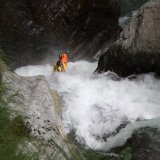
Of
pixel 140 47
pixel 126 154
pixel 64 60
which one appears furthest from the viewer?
pixel 64 60

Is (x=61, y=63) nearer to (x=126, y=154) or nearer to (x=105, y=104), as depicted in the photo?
(x=105, y=104)

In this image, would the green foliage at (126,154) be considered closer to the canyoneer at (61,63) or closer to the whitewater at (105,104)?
the whitewater at (105,104)

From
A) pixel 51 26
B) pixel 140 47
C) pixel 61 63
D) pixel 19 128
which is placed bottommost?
pixel 19 128

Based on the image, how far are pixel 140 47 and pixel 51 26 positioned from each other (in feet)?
8.91

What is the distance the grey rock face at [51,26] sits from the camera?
979 centimetres

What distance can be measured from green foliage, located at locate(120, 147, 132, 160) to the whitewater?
40 centimetres

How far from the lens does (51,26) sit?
10102mm

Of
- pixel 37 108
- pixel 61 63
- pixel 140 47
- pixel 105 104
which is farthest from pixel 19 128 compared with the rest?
pixel 61 63

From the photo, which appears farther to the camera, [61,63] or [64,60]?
[64,60]

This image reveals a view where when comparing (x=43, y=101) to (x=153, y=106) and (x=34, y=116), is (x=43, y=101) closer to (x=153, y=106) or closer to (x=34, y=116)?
(x=34, y=116)

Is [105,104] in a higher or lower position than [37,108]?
lower

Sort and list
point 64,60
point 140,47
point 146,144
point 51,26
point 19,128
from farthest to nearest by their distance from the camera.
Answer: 1. point 51,26
2. point 64,60
3. point 140,47
4. point 146,144
5. point 19,128

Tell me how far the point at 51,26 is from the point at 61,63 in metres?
1.12

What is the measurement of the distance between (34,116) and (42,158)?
1079 mm
